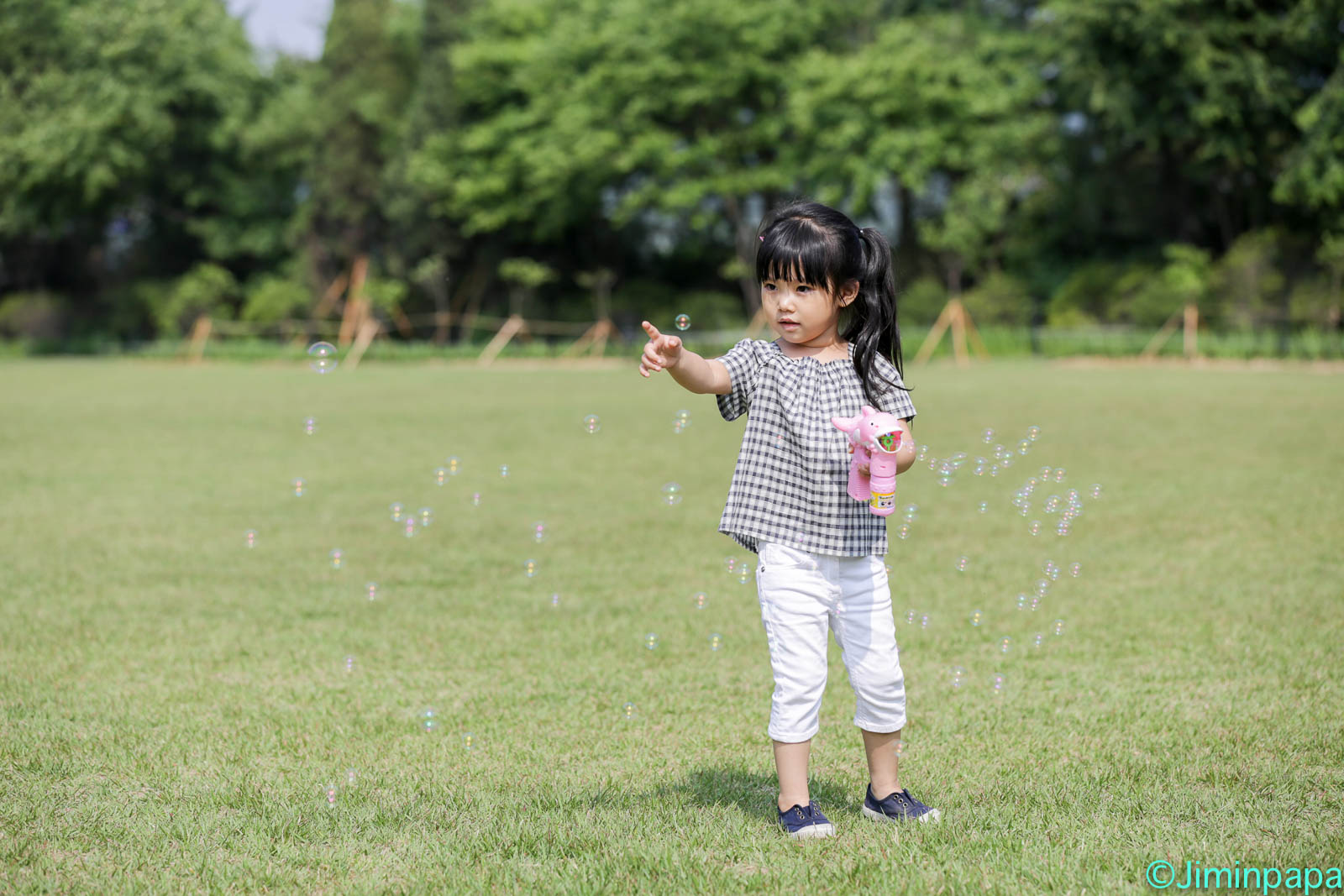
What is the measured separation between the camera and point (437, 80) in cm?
4409

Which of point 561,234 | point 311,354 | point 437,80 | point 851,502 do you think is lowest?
point 851,502

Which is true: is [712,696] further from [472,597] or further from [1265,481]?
[1265,481]

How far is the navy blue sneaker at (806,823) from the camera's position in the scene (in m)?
3.44

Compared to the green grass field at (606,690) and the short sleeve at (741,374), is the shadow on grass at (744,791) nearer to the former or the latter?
the green grass field at (606,690)

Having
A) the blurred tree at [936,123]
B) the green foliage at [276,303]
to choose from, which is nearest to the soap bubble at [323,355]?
the blurred tree at [936,123]

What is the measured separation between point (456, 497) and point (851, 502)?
7657 mm

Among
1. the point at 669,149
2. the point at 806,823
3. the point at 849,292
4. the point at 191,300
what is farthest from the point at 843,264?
the point at 191,300

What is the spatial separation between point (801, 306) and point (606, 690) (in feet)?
7.12

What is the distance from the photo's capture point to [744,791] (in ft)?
12.8

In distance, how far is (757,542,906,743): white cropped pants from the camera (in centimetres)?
342

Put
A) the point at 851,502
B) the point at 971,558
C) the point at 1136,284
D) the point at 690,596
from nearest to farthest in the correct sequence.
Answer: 1. the point at 851,502
2. the point at 690,596
3. the point at 971,558
4. the point at 1136,284

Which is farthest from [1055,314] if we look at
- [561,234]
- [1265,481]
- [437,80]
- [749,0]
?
[1265,481]

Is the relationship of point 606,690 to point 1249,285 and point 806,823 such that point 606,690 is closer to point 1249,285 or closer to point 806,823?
point 806,823

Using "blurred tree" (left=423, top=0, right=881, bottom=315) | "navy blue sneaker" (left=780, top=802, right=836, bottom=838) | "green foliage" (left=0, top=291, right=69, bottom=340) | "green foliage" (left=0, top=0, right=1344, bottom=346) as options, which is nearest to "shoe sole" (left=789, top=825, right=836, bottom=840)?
"navy blue sneaker" (left=780, top=802, right=836, bottom=838)
